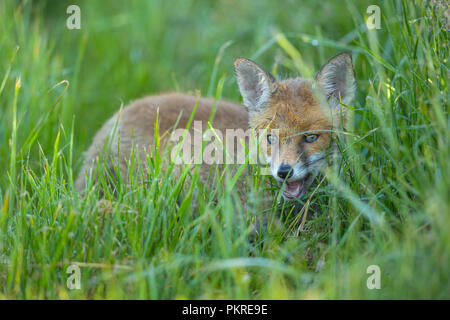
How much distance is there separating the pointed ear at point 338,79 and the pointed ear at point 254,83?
1.30ft

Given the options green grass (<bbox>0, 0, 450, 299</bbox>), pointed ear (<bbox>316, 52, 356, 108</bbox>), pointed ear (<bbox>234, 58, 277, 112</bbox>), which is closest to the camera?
green grass (<bbox>0, 0, 450, 299</bbox>)

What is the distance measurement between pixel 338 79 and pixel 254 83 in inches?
26.1

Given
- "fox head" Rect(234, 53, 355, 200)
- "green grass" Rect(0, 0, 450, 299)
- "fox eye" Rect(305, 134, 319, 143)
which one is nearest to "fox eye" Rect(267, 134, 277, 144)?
"fox head" Rect(234, 53, 355, 200)

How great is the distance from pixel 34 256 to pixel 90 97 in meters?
3.71

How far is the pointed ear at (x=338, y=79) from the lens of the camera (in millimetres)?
3447

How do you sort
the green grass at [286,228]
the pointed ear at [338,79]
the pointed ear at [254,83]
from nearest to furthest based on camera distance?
the green grass at [286,228] < the pointed ear at [338,79] < the pointed ear at [254,83]

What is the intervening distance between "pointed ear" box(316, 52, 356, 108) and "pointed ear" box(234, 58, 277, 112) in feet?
1.30

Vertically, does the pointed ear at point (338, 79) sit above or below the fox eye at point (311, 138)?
above

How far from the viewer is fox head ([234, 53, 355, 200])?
11.2ft

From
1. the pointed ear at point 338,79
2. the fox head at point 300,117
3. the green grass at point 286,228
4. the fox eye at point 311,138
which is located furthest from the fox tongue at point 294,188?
the pointed ear at point 338,79

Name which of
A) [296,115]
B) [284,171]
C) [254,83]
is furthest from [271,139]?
[254,83]

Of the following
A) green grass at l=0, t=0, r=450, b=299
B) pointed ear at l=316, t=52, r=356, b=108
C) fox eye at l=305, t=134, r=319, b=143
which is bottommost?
green grass at l=0, t=0, r=450, b=299

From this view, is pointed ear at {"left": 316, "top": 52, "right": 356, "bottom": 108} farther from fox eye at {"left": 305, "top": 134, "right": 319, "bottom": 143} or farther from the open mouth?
the open mouth

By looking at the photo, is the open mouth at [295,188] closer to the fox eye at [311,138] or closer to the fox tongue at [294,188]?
the fox tongue at [294,188]
